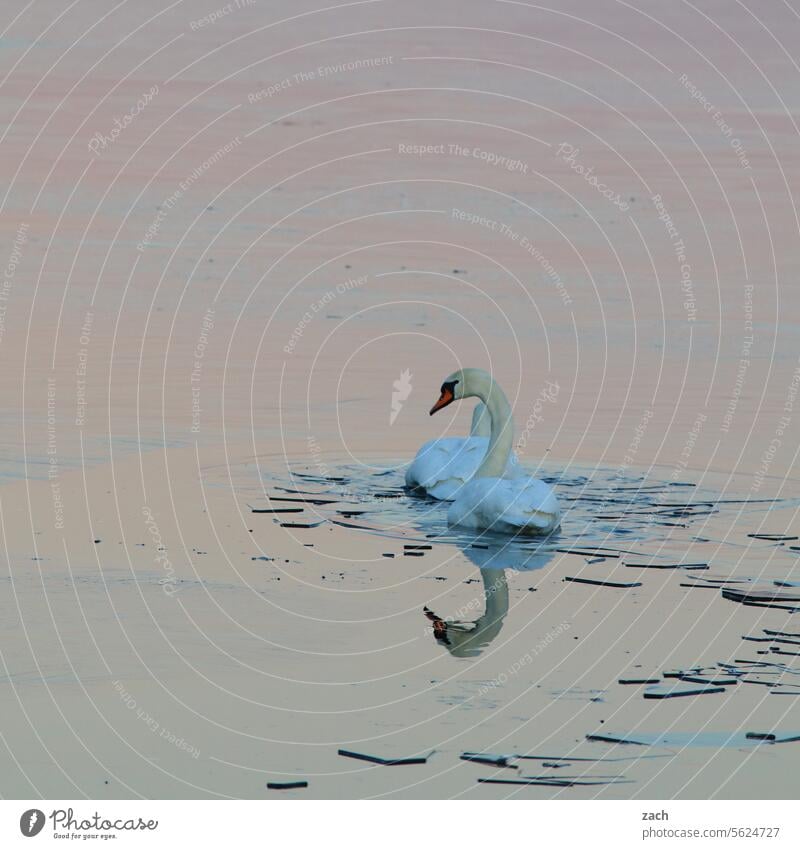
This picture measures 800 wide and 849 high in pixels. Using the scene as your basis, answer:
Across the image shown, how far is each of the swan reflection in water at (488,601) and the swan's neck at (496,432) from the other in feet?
5.55

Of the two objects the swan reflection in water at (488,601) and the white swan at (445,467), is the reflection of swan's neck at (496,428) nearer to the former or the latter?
the white swan at (445,467)

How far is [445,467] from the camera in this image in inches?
656

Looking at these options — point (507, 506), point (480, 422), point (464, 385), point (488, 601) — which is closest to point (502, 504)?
point (507, 506)

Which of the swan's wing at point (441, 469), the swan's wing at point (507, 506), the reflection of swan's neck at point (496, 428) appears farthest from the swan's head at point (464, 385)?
the swan's wing at point (507, 506)

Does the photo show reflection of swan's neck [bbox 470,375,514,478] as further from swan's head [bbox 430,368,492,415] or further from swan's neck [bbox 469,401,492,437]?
swan's neck [bbox 469,401,492,437]

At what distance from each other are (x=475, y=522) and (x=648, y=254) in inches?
489

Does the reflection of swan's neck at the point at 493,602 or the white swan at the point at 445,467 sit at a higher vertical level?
the white swan at the point at 445,467

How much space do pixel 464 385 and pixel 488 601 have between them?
16.7 ft

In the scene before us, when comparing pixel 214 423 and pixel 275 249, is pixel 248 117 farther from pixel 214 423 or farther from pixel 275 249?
pixel 214 423

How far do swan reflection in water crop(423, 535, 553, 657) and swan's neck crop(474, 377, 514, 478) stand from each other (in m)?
A: 1.69

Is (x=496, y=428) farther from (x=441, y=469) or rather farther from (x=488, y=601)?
(x=488, y=601)

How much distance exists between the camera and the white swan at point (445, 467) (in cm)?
1655

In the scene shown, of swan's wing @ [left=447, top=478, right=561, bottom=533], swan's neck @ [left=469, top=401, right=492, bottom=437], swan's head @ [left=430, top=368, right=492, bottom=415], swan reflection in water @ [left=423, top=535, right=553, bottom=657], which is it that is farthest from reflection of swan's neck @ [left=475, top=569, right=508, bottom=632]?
swan's neck @ [left=469, top=401, right=492, bottom=437]

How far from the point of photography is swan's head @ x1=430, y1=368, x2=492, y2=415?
57.9ft
